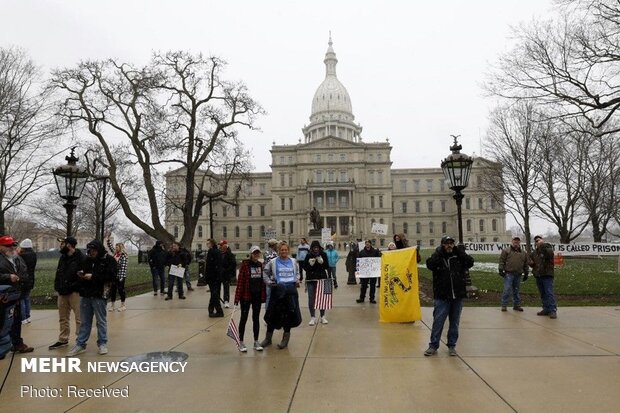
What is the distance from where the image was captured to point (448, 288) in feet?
22.0

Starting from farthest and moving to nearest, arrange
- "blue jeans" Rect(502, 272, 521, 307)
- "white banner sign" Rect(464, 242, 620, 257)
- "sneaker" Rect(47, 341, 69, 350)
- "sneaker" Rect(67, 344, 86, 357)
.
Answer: "white banner sign" Rect(464, 242, 620, 257) < "blue jeans" Rect(502, 272, 521, 307) < "sneaker" Rect(47, 341, 69, 350) < "sneaker" Rect(67, 344, 86, 357)

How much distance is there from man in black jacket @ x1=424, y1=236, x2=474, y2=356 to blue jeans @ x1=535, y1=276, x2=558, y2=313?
4.50 metres

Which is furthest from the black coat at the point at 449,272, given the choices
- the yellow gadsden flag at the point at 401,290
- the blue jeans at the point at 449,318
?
the yellow gadsden flag at the point at 401,290

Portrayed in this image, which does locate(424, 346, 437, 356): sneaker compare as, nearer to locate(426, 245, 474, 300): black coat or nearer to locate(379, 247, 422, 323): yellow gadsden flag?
locate(426, 245, 474, 300): black coat

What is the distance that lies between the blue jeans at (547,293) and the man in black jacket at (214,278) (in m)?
8.08

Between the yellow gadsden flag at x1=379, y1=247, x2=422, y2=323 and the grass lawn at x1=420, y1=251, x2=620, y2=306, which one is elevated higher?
the yellow gadsden flag at x1=379, y1=247, x2=422, y2=323

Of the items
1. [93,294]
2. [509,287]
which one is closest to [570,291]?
[509,287]

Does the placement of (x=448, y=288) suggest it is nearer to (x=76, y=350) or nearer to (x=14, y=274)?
(x=76, y=350)

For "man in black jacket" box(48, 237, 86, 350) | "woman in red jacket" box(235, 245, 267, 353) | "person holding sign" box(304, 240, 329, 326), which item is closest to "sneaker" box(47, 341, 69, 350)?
"man in black jacket" box(48, 237, 86, 350)

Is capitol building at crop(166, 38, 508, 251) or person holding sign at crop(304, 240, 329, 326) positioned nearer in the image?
person holding sign at crop(304, 240, 329, 326)

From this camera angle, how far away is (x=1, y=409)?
467cm

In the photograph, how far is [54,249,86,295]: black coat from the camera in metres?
7.28

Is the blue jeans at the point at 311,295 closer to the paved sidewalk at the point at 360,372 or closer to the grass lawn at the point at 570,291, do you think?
the paved sidewalk at the point at 360,372

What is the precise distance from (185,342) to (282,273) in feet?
Answer: 7.69
